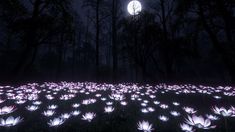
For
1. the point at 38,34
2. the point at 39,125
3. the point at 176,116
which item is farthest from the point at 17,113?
the point at 38,34

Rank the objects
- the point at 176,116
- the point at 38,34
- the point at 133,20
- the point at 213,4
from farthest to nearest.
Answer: the point at 133,20 < the point at 38,34 < the point at 213,4 < the point at 176,116

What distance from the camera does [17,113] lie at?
5465mm

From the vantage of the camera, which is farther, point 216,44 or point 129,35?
point 129,35

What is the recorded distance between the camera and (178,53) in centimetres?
2312

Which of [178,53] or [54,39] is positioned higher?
[54,39]

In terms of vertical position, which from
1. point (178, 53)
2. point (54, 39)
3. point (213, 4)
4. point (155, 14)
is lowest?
point (178, 53)

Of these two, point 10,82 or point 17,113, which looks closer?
point 17,113

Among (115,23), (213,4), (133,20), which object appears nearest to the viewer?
(213,4)

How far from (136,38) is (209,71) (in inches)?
1119

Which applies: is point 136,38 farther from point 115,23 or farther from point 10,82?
point 10,82

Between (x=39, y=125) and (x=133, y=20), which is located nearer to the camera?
(x=39, y=125)

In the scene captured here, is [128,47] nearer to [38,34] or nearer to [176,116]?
[38,34]

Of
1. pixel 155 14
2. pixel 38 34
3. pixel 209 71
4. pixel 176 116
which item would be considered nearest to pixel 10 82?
pixel 38 34

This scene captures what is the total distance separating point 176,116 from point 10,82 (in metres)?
15.3
